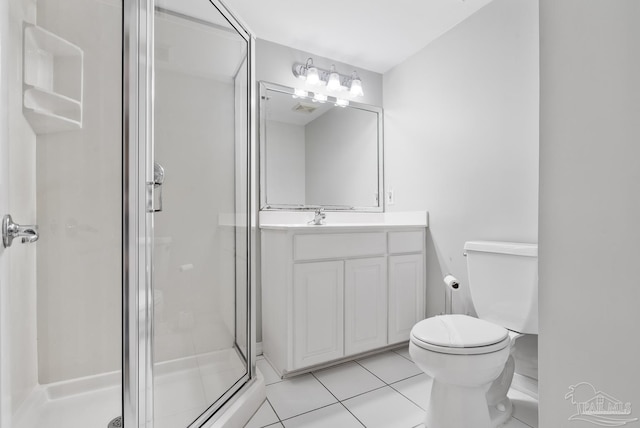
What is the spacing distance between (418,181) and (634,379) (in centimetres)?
188

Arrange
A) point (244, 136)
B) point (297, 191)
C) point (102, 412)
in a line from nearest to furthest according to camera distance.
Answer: point (102, 412) < point (244, 136) < point (297, 191)

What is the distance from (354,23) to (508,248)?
1622 mm

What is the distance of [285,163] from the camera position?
7.20 ft

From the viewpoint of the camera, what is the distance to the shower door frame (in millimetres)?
949

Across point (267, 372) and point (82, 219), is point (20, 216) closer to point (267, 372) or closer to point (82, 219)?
point (82, 219)

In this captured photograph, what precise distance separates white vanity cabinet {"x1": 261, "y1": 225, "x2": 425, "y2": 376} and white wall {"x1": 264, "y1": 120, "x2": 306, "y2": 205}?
1.09 ft

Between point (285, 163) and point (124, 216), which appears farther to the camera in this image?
point (285, 163)

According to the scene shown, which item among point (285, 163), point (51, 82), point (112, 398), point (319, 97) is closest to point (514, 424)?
point (112, 398)

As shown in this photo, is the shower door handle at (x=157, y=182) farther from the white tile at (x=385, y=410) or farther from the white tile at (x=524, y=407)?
the white tile at (x=524, y=407)

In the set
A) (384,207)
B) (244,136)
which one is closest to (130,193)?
(244,136)

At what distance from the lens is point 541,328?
0.58m

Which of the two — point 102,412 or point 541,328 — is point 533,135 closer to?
point 541,328

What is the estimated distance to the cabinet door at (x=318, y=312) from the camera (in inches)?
66.4

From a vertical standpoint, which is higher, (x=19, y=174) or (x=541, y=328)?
(x=19, y=174)
